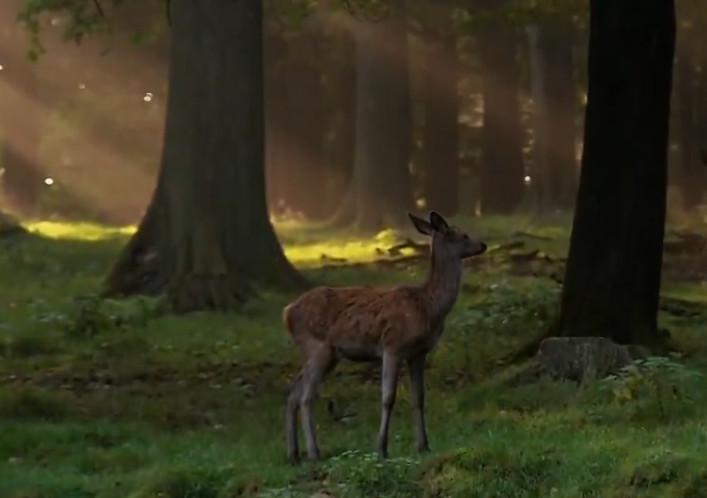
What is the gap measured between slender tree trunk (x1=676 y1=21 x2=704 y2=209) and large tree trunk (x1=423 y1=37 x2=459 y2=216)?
18.3 feet

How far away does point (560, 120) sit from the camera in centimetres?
3881

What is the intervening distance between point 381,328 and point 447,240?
0.76 m

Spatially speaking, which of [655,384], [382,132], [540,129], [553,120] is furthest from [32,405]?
[553,120]

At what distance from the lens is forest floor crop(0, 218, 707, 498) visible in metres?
8.62

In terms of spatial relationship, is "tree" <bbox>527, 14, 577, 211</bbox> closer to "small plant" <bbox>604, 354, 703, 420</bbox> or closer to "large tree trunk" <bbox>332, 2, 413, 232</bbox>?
"large tree trunk" <bbox>332, 2, 413, 232</bbox>

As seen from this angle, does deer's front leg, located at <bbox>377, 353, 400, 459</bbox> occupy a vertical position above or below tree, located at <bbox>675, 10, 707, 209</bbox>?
below

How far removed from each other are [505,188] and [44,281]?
69.8 feet

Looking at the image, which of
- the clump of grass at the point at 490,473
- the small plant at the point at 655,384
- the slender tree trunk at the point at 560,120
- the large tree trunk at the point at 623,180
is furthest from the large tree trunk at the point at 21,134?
the clump of grass at the point at 490,473

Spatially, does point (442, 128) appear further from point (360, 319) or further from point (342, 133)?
point (360, 319)

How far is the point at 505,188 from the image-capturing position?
4291 cm

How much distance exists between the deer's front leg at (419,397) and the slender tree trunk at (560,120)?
1083 inches

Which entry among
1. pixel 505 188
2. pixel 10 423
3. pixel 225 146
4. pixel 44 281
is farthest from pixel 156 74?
pixel 10 423

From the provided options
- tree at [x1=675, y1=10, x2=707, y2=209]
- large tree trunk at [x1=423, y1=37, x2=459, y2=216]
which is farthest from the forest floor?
tree at [x1=675, y1=10, x2=707, y2=209]

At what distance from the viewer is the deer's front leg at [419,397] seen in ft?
32.1
